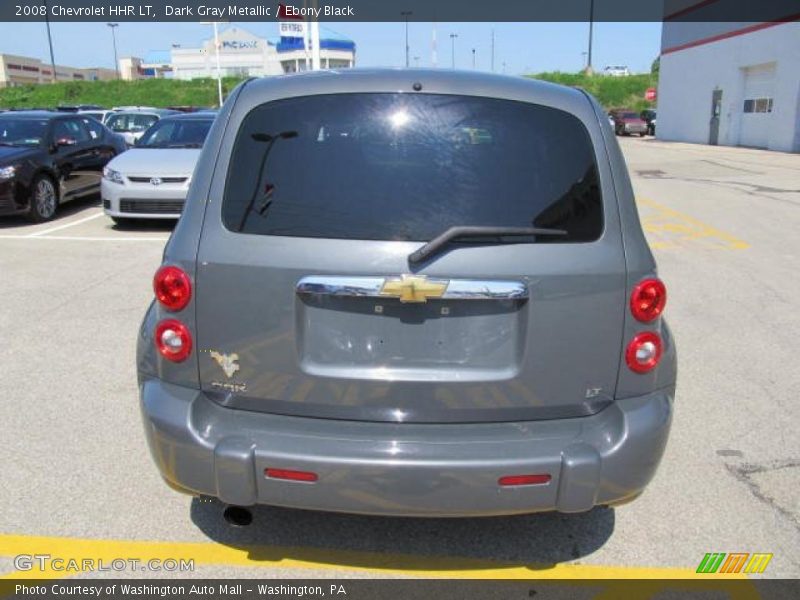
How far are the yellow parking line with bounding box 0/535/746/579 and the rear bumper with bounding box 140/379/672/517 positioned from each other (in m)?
0.50

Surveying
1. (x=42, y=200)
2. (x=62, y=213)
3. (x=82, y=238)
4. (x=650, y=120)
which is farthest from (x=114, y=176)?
(x=650, y=120)

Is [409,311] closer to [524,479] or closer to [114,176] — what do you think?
[524,479]

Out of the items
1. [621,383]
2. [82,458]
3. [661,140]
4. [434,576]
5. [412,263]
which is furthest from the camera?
[661,140]

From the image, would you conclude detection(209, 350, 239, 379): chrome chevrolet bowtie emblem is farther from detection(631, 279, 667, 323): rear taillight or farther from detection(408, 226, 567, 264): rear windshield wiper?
detection(631, 279, 667, 323): rear taillight

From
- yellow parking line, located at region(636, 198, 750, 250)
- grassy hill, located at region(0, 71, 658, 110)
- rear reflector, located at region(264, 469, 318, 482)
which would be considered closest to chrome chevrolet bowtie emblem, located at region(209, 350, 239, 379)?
rear reflector, located at region(264, 469, 318, 482)

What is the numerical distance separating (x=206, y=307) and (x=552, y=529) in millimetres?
1795

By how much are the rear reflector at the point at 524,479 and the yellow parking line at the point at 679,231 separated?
296 inches

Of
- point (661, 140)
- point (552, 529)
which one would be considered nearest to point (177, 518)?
point (552, 529)

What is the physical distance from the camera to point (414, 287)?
229 centimetres

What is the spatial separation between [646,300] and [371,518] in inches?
60.8

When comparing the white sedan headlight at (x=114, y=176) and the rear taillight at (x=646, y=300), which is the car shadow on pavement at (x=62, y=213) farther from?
the rear taillight at (x=646, y=300)

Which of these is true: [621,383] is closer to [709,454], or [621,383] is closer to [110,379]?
[709,454]

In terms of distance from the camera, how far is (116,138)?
13219mm

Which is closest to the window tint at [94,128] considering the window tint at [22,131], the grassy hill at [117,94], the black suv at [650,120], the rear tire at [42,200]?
the window tint at [22,131]
